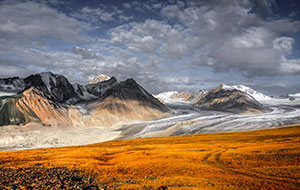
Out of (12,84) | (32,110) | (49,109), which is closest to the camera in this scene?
(32,110)

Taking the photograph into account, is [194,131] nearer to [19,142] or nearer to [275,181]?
[19,142]

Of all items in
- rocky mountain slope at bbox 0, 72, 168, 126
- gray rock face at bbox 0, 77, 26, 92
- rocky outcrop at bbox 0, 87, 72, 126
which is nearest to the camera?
rocky outcrop at bbox 0, 87, 72, 126

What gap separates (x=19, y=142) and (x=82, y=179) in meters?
103

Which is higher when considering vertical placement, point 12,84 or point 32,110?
point 12,84

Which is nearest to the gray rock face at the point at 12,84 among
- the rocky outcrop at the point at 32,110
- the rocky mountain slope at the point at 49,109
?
the rocky mountain slope at the point at 49,109

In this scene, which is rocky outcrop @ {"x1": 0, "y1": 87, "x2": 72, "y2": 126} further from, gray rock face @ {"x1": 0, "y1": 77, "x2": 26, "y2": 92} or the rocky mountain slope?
gray rock face @ {"x1": 0, "y1": 77, "x2": 26, "y2": 92}

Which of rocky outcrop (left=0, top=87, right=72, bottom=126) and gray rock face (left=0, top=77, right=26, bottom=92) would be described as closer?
rocky outcrop (left=0, top=87, right=72, bottom=126)

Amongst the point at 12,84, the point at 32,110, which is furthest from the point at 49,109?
the point at 12,84

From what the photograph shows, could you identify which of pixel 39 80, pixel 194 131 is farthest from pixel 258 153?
pixel 39 80

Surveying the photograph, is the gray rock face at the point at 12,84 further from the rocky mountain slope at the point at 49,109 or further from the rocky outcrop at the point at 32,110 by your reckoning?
the rocky outcrop at the point at 32,110

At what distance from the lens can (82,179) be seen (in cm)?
2200

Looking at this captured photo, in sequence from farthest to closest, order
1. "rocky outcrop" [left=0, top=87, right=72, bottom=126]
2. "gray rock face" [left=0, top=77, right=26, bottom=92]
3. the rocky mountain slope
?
"gray rock face" [left=0, top=77, right=26, bottom=92] → the rocky mountain slope → "rocky outcrop" [left=0, top=87, right=72, bottom=126]

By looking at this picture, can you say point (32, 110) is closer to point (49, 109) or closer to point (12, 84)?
point (49, 109)

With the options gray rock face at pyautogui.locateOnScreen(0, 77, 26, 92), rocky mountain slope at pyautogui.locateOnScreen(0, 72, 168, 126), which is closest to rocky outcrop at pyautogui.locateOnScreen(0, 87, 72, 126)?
rocky mountain slope at pyautogui.locateOnScreen(0, 72, 168, 126)
